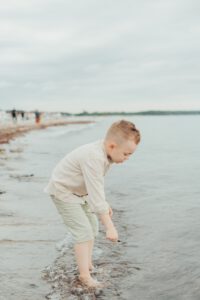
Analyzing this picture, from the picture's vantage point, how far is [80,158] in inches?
172

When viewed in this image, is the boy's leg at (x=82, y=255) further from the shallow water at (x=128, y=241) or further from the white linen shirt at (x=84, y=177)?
the white linen shirt at (x=84, y=177)

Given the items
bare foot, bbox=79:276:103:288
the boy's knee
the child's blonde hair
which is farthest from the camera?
bare foot, bbox=79:276:103:288

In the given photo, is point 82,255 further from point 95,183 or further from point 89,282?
point 95,183

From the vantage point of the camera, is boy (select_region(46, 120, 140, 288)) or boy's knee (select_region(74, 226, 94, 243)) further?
boy's knee (select_region(74, 226, 94, 243))

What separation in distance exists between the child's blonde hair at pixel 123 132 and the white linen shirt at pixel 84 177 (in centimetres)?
19

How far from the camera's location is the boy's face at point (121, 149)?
4.18m

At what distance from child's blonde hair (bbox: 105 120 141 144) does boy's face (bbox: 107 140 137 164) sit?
0.04 metres

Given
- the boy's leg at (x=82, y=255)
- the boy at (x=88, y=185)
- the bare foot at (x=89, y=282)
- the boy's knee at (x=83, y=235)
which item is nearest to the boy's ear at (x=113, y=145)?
→ the boy at (x=88, y=185)

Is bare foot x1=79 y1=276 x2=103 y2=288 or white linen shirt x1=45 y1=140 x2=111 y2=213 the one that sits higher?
white linen shirt x1=45 y1=140 x2=111 y2=213

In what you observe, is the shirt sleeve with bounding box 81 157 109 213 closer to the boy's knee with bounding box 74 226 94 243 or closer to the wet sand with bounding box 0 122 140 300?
the boy's knee with bounding box 74 226 94 243

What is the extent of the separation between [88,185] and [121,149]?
1.40 feet

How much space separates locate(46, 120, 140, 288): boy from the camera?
4184 millimetres

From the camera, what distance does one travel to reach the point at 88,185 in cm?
426

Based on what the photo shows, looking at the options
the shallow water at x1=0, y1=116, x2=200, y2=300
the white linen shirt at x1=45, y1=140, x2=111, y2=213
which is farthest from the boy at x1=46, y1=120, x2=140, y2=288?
the shallow water at x1=0, y1=116, x2=200, y2=300
